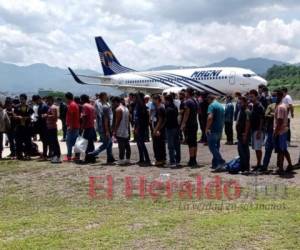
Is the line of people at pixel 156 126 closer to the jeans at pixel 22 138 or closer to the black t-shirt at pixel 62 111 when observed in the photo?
the jeans at pixel 22 138

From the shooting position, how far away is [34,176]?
37.7ft

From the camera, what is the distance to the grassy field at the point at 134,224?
605 cm

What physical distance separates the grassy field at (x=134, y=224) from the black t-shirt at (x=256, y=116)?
81.9 inches

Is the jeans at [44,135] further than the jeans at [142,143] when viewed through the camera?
Yes

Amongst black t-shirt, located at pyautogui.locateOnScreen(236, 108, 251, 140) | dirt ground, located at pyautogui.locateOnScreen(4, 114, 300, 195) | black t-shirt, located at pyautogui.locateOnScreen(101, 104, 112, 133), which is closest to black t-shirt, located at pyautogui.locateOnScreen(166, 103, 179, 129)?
dirt ground, located at pyautogui.locateOnScreen(4, 114, 300, 195)

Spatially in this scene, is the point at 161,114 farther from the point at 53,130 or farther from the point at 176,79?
the point at 176,79

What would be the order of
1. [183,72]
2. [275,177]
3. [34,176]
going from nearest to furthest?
[275,177] → [34,176] → [183,72]

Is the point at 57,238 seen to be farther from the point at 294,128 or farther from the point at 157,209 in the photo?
the point at 294,128

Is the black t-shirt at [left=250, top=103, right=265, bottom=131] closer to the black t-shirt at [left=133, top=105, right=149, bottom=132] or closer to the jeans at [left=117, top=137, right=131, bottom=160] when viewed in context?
the black t-shirt at [left=133, top=105, right=149, bottom=132]

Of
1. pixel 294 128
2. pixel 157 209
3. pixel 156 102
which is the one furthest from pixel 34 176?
pixel 294 128

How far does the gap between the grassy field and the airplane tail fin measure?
150 ft

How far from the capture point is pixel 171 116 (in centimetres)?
1218

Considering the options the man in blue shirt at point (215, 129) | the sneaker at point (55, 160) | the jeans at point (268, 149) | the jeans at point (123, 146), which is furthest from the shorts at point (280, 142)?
the sneaker at point (55, 160)

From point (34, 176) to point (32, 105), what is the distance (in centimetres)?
467
